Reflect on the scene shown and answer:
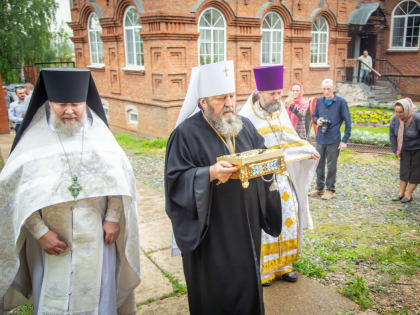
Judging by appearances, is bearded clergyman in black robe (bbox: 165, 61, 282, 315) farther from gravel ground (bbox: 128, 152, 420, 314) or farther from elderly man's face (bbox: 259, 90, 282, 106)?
gravel ground (bbox: 128, 152, 420, 314)

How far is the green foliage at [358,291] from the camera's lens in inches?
145

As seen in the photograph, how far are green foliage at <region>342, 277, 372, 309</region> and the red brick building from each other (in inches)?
374

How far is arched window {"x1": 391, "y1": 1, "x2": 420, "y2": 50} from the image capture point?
1973cm

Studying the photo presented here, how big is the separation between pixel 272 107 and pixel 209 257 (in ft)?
6.54

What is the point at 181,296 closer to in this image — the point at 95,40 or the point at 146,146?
the point at 146,146

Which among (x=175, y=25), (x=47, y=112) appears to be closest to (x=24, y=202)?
(x=47, y=112)

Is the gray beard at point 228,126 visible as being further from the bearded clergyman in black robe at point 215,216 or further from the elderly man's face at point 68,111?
the elderly man's face at point 68,111

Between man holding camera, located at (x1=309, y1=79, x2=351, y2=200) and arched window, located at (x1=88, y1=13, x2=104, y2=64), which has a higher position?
arched window, located at (x1=88, y1=13, x2=104, y2=64)

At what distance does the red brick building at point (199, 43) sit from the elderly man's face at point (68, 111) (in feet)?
31.8

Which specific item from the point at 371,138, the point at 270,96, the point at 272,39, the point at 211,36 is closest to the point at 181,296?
the point at 270,96

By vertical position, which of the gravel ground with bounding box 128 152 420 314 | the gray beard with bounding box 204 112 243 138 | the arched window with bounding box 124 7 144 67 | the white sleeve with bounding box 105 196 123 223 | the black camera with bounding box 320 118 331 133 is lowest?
the gravel ground with bounding box 128 152 420 314

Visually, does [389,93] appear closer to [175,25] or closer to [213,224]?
[175,25]

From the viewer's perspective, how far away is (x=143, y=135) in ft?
45.9

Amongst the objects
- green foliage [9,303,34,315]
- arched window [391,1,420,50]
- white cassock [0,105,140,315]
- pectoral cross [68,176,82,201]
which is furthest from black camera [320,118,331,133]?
arched window [391,1,420,50]
